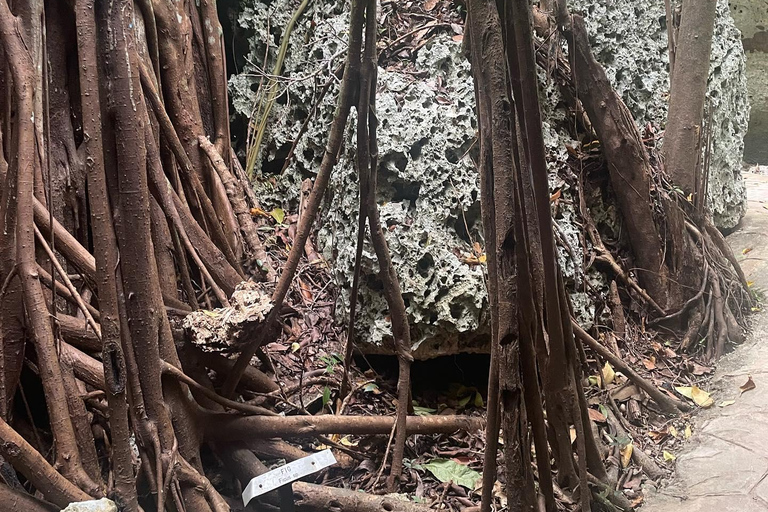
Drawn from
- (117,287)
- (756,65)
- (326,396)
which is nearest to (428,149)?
(326,396)

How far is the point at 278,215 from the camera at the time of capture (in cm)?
321

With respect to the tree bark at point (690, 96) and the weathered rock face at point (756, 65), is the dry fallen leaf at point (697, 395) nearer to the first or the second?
the tree bark at point (690, 96)

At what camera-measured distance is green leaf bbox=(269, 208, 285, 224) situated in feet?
10.4

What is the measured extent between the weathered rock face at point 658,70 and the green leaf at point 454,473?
235cm

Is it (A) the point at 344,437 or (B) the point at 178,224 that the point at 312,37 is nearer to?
(B) the point at 178,224

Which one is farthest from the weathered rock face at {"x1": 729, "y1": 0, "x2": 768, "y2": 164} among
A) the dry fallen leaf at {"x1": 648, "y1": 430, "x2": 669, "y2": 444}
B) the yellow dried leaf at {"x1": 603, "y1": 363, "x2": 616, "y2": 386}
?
A: the dry fallen leaf at {"x1": 648, "y1": 430, "x2": 669, "y2": 444}

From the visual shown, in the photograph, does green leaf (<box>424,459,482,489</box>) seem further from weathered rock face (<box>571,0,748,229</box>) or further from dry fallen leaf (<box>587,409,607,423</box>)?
weathered rock face (<box>571,0,748,229</box>)

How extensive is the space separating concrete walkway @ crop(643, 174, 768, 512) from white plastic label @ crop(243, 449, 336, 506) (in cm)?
114

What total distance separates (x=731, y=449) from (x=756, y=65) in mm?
5889

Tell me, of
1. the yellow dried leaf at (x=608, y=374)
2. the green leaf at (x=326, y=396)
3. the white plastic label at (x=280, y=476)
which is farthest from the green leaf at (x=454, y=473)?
the yellow dried leaf at (x=608, y=374)

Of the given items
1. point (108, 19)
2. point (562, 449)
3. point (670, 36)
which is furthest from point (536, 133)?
point (670, 36)

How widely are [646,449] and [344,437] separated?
46.4 inches

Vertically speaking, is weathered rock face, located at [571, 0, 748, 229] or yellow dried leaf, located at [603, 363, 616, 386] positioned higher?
weathered rock face, located at [571, 0, 748, 229]

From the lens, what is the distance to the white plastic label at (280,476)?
62.4 inches
